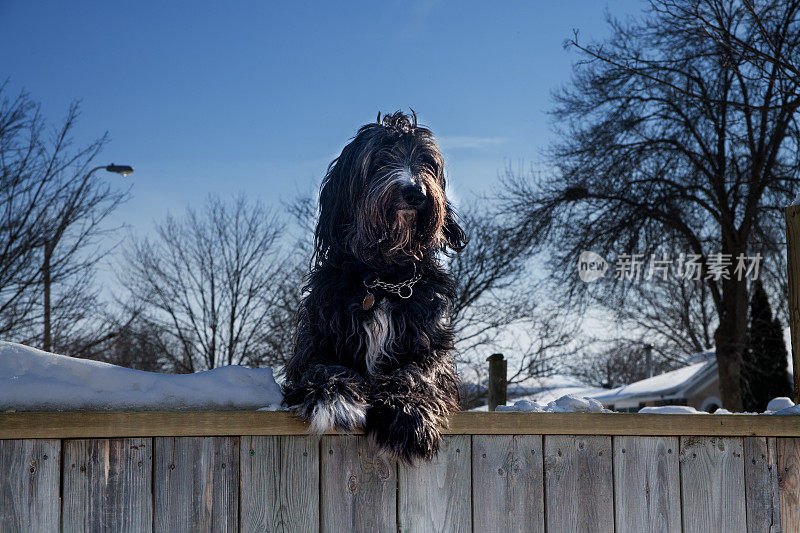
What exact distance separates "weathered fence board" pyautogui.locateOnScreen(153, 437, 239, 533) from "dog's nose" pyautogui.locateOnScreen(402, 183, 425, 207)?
1243 millimetres

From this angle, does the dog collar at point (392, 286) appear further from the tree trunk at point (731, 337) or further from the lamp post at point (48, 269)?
the tree trunk at point (731, 337)

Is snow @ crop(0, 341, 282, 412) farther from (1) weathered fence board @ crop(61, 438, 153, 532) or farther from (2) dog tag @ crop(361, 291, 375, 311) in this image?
(2) dog tag @ crop(361, 291, 375, 311)

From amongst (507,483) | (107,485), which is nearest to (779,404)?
(507,483)

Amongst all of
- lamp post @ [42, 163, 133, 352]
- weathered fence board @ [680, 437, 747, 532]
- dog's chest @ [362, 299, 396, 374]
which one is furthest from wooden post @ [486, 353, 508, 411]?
lamp post @ [42, 163, 133, 352]

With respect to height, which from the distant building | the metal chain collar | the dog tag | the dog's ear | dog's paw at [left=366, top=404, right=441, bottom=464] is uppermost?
the dog's ear

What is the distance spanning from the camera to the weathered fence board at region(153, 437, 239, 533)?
291 cm

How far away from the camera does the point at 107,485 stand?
285cm

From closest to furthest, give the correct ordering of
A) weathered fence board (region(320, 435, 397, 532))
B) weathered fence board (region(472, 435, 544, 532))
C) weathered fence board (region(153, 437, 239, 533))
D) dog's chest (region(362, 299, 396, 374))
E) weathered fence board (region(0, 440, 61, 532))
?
weathered fence board (region(0, 440, 61, 532)), weathered fence board (region(153, 437, 239, 533)), weathered fence board (region(320, 435, 397, 532)), weathered fence board (region(472, 435, 544, 532)), dog's chest (region(362, 299, 396, 374))

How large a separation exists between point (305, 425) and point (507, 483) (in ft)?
2.91

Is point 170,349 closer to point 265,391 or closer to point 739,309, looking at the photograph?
point 739,309

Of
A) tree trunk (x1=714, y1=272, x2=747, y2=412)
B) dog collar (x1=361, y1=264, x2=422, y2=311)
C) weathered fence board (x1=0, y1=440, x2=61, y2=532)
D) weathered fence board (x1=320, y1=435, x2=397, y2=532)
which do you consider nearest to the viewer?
weathered fence board (x1=0, y1=440, x2=61, y2=532)

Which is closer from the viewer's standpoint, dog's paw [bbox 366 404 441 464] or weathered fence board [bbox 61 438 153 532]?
weathered fence board [bbox 61 438 153 532]

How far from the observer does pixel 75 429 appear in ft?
9.26

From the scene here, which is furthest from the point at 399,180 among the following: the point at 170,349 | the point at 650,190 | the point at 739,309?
the point at 170,349
